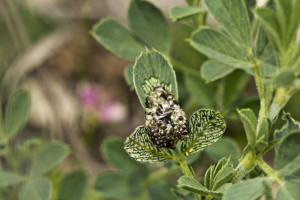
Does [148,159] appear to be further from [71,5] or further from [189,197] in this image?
[71,5]

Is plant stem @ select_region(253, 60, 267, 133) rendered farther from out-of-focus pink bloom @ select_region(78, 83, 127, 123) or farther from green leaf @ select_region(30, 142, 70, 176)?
out-of-focus pink bloom @ select_region(78, 83, 127, 123)

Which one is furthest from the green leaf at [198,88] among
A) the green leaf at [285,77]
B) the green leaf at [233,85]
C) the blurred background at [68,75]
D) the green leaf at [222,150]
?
the blurred background at [68,75]

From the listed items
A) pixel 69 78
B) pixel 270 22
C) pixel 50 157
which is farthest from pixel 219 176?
pixel 69 78

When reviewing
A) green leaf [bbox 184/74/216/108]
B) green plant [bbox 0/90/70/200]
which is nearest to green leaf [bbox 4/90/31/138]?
green plant [bbox 0/90/70/200]

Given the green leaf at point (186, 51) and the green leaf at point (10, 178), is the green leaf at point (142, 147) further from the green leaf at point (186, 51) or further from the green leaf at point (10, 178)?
the green leaf at point (186, 51)

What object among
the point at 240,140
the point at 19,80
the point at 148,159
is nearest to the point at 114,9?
the point at 19,80

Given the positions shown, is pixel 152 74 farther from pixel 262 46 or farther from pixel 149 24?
pixel 149 24
